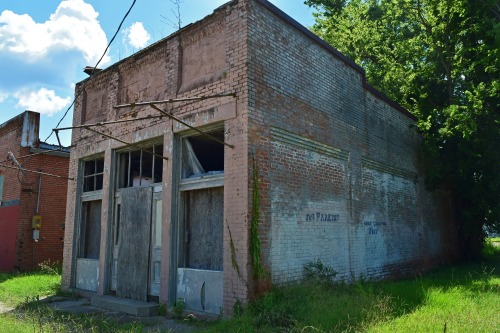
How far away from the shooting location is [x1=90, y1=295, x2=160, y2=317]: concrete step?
8023 mm

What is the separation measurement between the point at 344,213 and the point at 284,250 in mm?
2587

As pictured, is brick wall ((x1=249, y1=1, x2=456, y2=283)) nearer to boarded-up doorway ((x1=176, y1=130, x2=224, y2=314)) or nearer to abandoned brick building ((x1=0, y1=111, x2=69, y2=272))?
boarded-up doorway ((x1=176, y1=130, x2=224, y2=314))

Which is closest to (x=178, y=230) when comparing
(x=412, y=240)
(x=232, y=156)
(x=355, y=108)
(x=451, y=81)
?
(x=232, y=156)

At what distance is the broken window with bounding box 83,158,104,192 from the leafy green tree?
1048 cm

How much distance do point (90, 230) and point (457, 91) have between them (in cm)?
1314

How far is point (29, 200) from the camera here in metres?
15.4

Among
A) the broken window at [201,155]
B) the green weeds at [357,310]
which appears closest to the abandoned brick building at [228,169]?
the broken window at [201,155]

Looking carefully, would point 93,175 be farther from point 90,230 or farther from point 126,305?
point 126,305

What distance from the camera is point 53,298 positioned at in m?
10.3

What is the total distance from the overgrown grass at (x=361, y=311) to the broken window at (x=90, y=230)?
5.80 meters

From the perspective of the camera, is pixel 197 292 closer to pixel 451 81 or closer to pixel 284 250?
pixel 284 250

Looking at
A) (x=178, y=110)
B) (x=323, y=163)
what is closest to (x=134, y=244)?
(x=178, y=110)

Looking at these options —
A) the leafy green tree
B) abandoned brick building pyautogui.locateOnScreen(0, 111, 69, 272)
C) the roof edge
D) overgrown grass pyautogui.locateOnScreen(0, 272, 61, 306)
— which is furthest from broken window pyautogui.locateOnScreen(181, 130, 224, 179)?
abandoned brick building pyautogui.locateOnScreen(0, 111, 69, 272)

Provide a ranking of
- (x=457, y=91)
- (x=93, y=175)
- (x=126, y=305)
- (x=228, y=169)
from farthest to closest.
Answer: (x=457, y=91) < (x=93, y=175) < (x=126, y=305) < (x=228, y=169)
